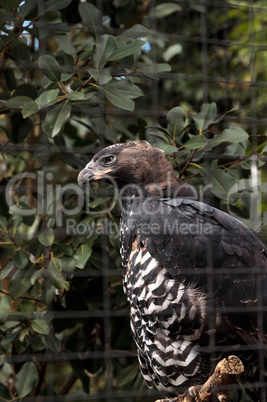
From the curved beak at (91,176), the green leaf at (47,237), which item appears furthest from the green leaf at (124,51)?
the green leaf at (47,237)

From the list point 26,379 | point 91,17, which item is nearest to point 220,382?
point 26,379

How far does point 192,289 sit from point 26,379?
27.7 inches

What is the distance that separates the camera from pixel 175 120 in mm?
1865

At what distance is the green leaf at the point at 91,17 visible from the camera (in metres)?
1.73

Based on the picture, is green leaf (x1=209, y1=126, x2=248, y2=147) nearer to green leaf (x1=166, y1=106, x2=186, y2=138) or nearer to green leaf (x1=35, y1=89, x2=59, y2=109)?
green leaf (x1=166, y1=106, x2=186, y2=138)

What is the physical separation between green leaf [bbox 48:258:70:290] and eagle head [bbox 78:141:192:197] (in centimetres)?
29

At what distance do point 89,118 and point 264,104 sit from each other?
1522 mm

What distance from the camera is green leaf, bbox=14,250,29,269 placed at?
1.82m

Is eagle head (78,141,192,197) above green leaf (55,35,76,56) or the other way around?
the other way around

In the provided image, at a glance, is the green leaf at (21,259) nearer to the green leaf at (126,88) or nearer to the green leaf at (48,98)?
the green leaf at (48,98)

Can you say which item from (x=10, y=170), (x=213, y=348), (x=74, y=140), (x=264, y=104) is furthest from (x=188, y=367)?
(x=264, y=104)

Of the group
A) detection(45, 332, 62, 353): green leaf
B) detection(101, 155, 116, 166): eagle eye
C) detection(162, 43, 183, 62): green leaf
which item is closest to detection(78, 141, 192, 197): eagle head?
detection(101, 155, 116, 166): eagle eye

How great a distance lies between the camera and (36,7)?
6.25 ft

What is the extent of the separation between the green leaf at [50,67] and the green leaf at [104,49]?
127 millimetres
